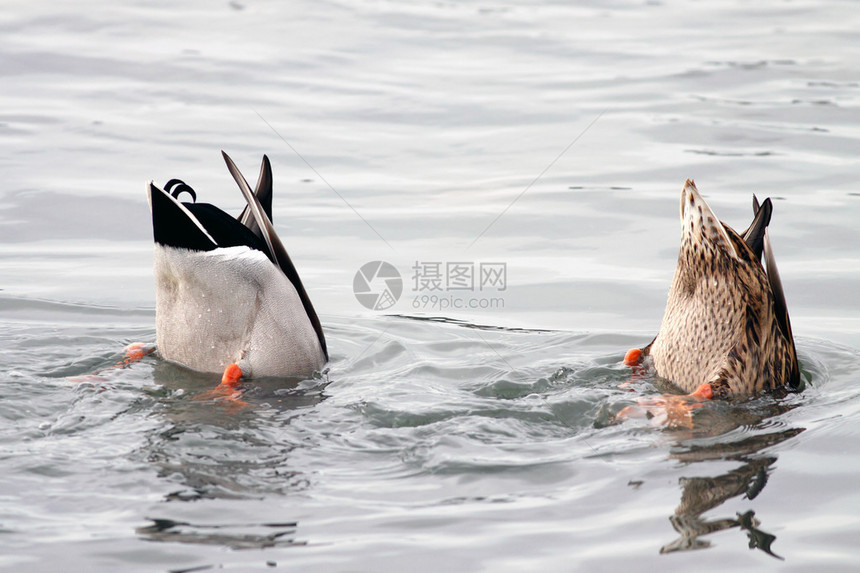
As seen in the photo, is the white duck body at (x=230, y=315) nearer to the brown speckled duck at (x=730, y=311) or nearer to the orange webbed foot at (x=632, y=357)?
the orange webbed foot at (x=632, y=357)

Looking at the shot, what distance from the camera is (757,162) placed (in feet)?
34.5

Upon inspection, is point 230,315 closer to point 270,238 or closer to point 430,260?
point 270,238

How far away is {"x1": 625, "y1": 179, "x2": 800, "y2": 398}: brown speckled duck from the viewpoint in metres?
5.39

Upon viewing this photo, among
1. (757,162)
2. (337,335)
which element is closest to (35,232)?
(337,335)

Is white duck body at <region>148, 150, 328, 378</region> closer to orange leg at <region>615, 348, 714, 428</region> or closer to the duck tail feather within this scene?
orange leg at <region>615, 348, 714, 428</region>

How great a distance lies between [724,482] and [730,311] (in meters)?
1.40

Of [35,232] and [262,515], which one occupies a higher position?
[35,232]

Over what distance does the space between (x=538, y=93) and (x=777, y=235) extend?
503 centimetres

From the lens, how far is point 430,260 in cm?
804

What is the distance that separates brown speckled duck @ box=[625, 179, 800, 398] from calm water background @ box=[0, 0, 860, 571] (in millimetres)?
180

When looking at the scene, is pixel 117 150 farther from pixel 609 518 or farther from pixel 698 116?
pixel 609 518

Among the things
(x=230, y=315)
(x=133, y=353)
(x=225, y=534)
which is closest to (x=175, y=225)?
(x=230, y=315)

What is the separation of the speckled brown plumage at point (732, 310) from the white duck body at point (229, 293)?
2119 millimetres

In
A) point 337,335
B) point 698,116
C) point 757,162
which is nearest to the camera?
point 337,335
